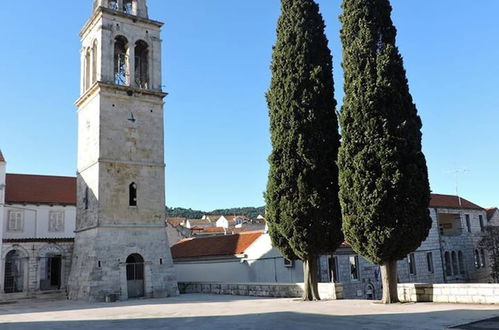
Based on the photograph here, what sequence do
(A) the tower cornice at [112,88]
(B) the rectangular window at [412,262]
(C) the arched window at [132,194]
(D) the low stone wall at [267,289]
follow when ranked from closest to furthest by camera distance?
(D) the low stone wall at [267,289] → (A) the tower cornice at [112,88] → (C) the arched window at [132,194] → (B) the rectangular window at [412,262]

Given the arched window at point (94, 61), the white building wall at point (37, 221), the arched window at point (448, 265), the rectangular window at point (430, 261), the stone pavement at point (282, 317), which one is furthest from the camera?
the arched window at point (448, 265)

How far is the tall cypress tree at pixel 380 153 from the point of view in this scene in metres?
15.0

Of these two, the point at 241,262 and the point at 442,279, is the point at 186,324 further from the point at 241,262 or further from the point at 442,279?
the point at 442,279

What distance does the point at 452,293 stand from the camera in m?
14.7

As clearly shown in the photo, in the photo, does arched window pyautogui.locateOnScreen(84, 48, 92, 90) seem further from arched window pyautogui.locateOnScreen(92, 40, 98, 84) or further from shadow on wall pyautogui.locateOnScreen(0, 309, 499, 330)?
shadow on wall pyautogui.locateOnScreen(0, 309, 499, 330)

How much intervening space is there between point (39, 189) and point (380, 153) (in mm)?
29214

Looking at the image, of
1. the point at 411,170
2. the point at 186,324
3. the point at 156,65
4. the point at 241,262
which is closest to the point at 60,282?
the point at 241,262

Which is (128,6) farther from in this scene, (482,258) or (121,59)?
(482,258)

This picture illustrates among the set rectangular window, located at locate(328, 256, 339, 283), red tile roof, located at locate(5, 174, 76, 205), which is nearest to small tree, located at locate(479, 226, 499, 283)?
rectangular window, located at locate(328, 256, 339, 283)

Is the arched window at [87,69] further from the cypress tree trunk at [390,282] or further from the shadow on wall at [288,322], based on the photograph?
the cypress tree trunk at [390,282]

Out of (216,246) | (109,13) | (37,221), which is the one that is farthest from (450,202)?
(37,221)

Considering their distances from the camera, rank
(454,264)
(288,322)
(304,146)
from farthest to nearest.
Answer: (454,264) → (304,146) → (288,322)

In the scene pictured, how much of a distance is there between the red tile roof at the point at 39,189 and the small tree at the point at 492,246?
36.6 metres

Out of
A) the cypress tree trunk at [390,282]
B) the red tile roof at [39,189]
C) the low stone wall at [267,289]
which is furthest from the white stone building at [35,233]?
the cypress tree trunk at [390,282]
